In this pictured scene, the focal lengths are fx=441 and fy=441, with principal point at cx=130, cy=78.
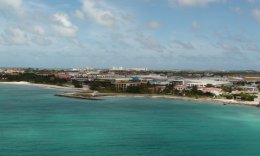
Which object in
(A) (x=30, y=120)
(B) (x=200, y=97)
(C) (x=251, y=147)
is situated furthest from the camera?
(B) (x=200, y=97)

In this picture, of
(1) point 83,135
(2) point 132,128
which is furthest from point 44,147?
(2) point 132,128

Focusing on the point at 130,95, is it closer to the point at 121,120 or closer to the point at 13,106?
the point at 13,106

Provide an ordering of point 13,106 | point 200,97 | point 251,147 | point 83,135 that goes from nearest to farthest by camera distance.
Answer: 1. point 251,147
2. point 83,135
3. point 13,106
4. point 200,97

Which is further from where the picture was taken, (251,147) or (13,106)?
(13,106)

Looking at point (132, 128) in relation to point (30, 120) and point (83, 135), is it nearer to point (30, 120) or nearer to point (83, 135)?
point (83, 135)

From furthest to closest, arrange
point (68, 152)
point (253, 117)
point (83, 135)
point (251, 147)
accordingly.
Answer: point (253, 117) → point (83, 135) → point (251, 147) → point (68, 152)

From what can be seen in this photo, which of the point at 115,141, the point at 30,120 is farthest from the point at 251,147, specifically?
the point at 30,120
